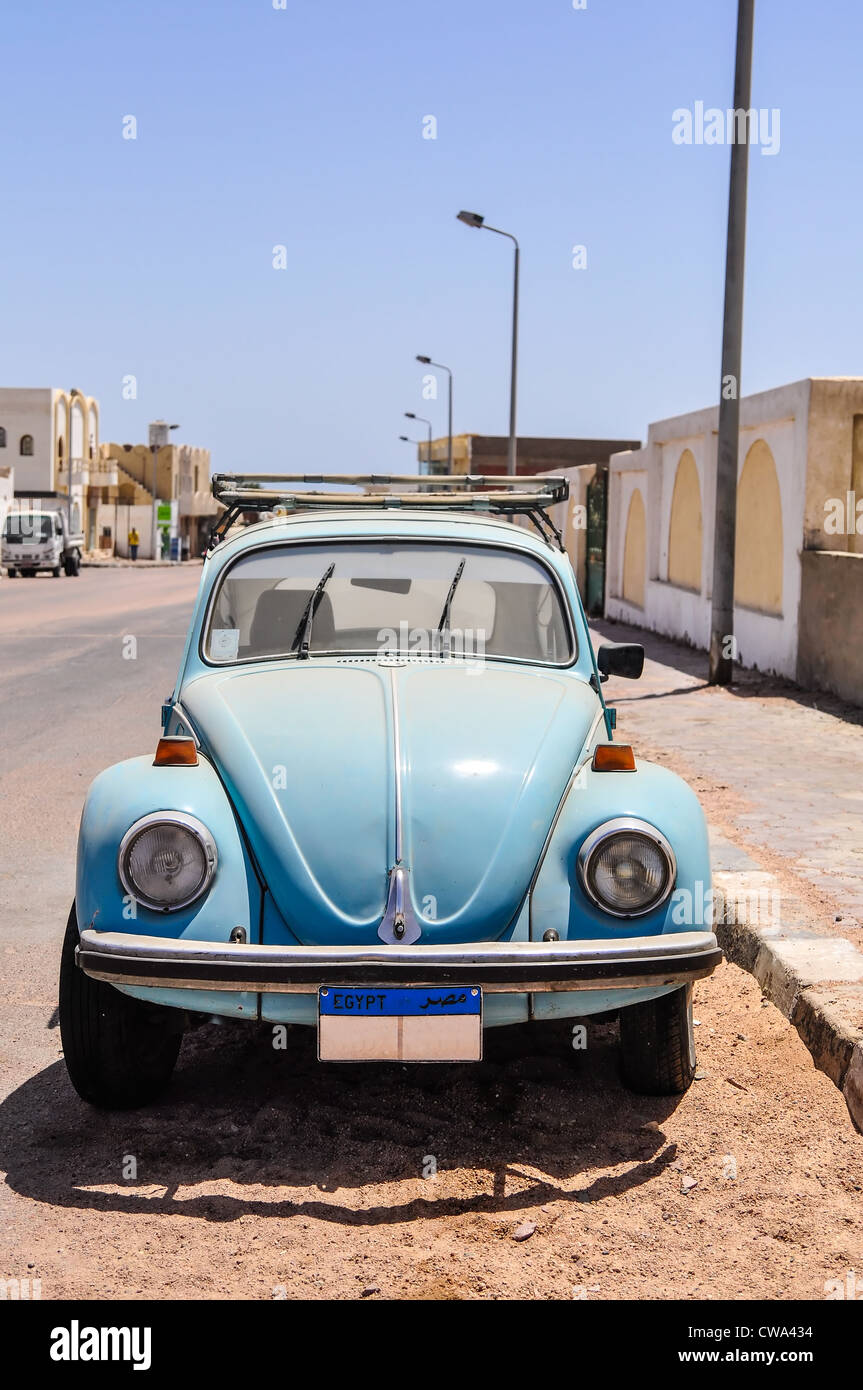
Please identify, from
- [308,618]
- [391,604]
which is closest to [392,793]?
→ [308,618]

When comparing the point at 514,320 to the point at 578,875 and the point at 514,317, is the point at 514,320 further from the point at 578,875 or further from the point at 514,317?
the point at 578,875

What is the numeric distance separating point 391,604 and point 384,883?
5.31ft

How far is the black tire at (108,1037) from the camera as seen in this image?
12.4ft

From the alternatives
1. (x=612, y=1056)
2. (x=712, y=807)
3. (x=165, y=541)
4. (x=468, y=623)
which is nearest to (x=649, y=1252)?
(x=612, y=1056)

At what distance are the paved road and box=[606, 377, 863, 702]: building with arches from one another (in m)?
8.04

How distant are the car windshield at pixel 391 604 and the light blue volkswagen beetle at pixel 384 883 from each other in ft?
1.51

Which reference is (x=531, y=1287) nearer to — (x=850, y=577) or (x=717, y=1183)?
(x=717, y=1183)

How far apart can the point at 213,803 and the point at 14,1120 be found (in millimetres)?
1022

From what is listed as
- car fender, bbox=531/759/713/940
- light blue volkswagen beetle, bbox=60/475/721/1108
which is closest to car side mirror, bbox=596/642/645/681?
light blue volkswagen beetle, bbox=60/475/721/1108

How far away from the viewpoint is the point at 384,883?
3549 millimetres

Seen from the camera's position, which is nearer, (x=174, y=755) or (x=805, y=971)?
(x=174, y=755)

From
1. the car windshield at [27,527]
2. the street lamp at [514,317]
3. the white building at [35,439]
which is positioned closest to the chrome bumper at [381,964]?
the street lamp at [514,317]

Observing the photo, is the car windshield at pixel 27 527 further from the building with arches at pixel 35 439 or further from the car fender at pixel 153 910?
the car fender at pixel 153 910

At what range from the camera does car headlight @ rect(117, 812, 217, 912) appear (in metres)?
3.58
